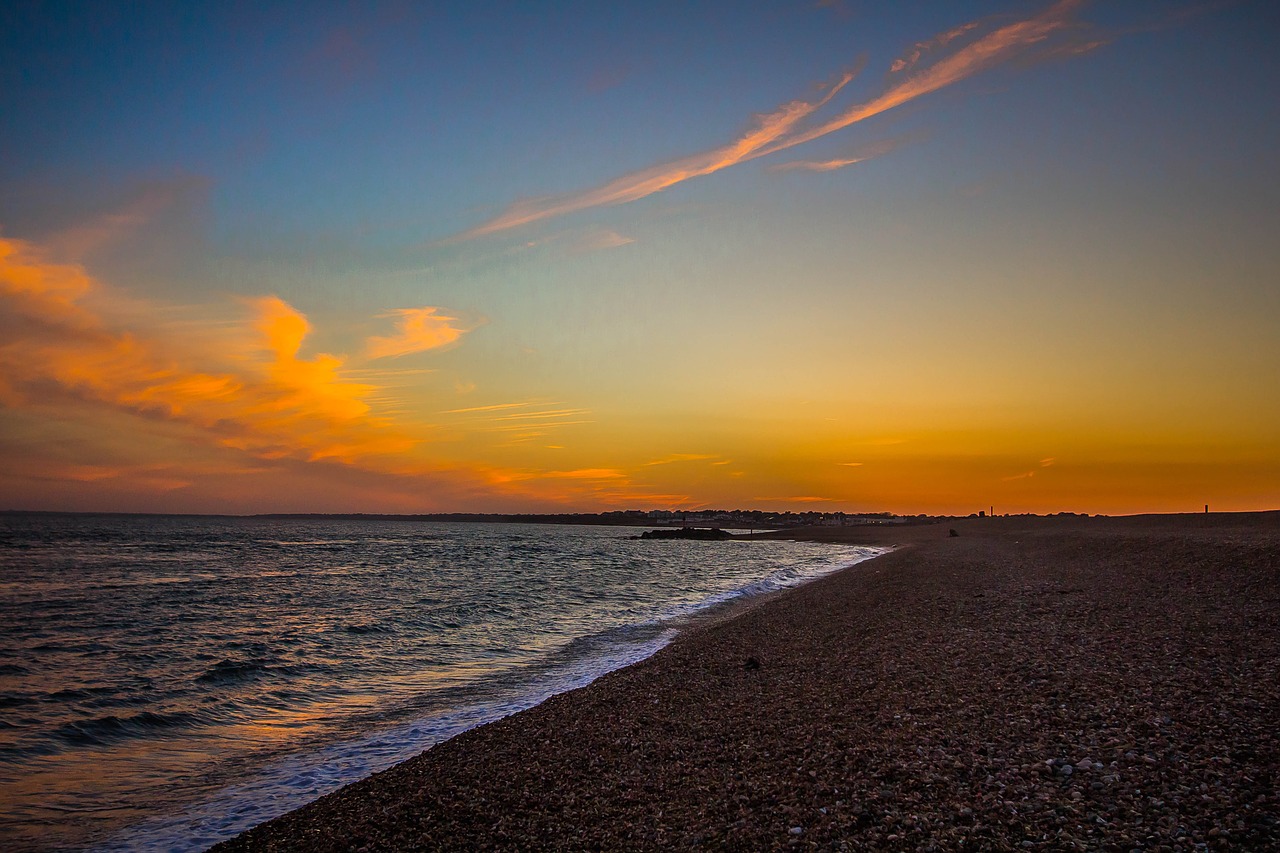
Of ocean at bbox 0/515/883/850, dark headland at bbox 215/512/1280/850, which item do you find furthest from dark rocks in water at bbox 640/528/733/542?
dark headland at bbox 215/512/1280/850

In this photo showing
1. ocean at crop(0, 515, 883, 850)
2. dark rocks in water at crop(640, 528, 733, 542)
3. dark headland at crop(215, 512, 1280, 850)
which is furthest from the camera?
dark rocks in water at crop(640, 528, 733, 542)

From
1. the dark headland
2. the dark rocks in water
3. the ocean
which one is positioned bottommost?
the dark rocks in water

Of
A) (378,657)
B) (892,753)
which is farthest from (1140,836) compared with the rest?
(378,657)

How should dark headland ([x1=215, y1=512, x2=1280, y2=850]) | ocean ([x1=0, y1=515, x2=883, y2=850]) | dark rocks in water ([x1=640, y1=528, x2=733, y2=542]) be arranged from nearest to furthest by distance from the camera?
dark headland ([x1=215, y1=512, x2=1280, y2=850]) < ocean ([x1=0, y1=515, x2=883, y2=850]) < dark rocks in water ([x1=640, y1=528, x2=733, y2=542])

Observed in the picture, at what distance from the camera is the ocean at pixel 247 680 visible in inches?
409

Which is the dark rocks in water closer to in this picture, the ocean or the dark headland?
the ocean

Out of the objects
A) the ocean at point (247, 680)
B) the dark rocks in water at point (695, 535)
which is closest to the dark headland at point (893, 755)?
the ocean at point (247, 680)

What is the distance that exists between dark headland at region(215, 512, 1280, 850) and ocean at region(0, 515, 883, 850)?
6.58 ft

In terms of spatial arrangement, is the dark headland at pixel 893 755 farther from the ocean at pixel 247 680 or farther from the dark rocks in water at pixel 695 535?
the dark rocks in water at pixel 695 535

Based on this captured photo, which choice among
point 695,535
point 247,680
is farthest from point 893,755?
point 695,535

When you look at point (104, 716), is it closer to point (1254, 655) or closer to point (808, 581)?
point (1254, 655)

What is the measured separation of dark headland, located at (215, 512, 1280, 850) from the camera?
267 inches

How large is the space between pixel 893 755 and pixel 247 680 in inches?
681

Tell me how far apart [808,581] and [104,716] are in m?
37.6
